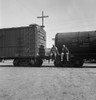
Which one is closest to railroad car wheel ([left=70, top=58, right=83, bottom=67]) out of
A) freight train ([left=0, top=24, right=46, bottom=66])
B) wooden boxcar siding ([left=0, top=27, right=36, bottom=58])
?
freight train ([left=0, top=24, right=46, bottom=66])

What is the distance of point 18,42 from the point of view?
17.7m

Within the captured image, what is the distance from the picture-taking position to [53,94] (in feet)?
19.5

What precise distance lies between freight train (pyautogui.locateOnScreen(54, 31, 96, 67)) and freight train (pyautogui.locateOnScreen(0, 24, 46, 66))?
2.22 metres

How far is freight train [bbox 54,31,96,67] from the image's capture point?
52.1ft

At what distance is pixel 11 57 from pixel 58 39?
5.62 metres

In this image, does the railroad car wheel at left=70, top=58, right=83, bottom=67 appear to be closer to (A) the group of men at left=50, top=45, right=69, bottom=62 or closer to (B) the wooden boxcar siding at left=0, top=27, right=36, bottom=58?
(A) the group of men at left=50, top=45, right=69, bottom=62

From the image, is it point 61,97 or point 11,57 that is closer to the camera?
point 61,97

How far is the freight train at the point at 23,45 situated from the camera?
56.3 feet

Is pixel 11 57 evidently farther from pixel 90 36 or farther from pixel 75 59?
pixel 90 36

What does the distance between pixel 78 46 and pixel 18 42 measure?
663cm

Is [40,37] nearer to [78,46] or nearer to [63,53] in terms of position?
[63,53]

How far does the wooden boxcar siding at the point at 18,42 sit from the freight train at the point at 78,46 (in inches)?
117

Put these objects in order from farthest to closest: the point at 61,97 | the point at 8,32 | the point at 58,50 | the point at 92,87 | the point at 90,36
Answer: the point at 8,32
the point at 58,50
the point at 90,36
the point at 92,87
the point at 61,97

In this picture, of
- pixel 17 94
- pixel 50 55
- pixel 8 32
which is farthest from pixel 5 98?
pixel 8 32
